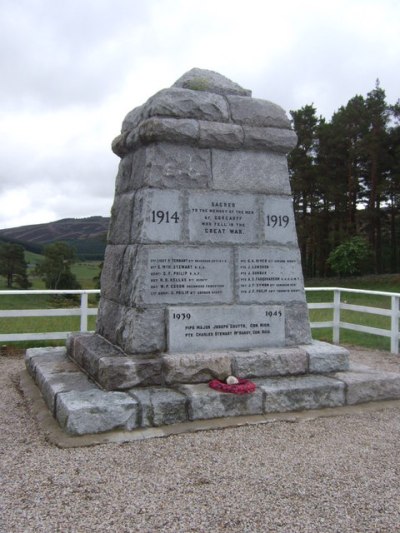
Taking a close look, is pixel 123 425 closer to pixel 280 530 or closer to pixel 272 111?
pixel 280 530

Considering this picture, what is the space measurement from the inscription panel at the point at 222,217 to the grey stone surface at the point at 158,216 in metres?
0.13

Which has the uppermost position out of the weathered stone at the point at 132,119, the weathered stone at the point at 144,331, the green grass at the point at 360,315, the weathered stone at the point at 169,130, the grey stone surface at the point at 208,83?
the grey stone surface at the point at 208,83

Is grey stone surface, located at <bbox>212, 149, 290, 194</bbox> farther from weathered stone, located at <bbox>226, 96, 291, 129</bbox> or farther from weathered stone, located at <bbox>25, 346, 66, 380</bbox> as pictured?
weathered stone, located at <bbox>25, 346, 66, 380</bbox>

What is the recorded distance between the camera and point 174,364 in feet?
14.9

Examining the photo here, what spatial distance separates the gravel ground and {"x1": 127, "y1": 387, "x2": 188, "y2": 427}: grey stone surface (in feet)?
0.74

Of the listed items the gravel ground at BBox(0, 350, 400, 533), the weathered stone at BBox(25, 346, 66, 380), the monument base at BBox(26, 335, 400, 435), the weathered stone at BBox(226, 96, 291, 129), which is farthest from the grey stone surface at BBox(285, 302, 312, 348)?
the weathered stone at BBox(25, 346, 66, 380)

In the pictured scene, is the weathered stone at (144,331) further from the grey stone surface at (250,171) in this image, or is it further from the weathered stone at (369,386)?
the weathered stone at (369,386)

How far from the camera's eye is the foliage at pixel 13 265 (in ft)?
89.0

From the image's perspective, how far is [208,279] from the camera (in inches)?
193

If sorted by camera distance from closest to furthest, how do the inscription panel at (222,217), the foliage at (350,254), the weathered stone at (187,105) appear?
the weathered stone at (187,105)
the inscription panel at (222,217)
the foliage at (350,254)

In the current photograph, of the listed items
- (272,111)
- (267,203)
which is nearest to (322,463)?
(267,203)

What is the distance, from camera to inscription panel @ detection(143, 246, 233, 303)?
471 cm

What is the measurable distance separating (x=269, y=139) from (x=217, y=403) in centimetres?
254

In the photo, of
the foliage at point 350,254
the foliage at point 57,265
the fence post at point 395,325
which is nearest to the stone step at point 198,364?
the fence post at point 395,325
